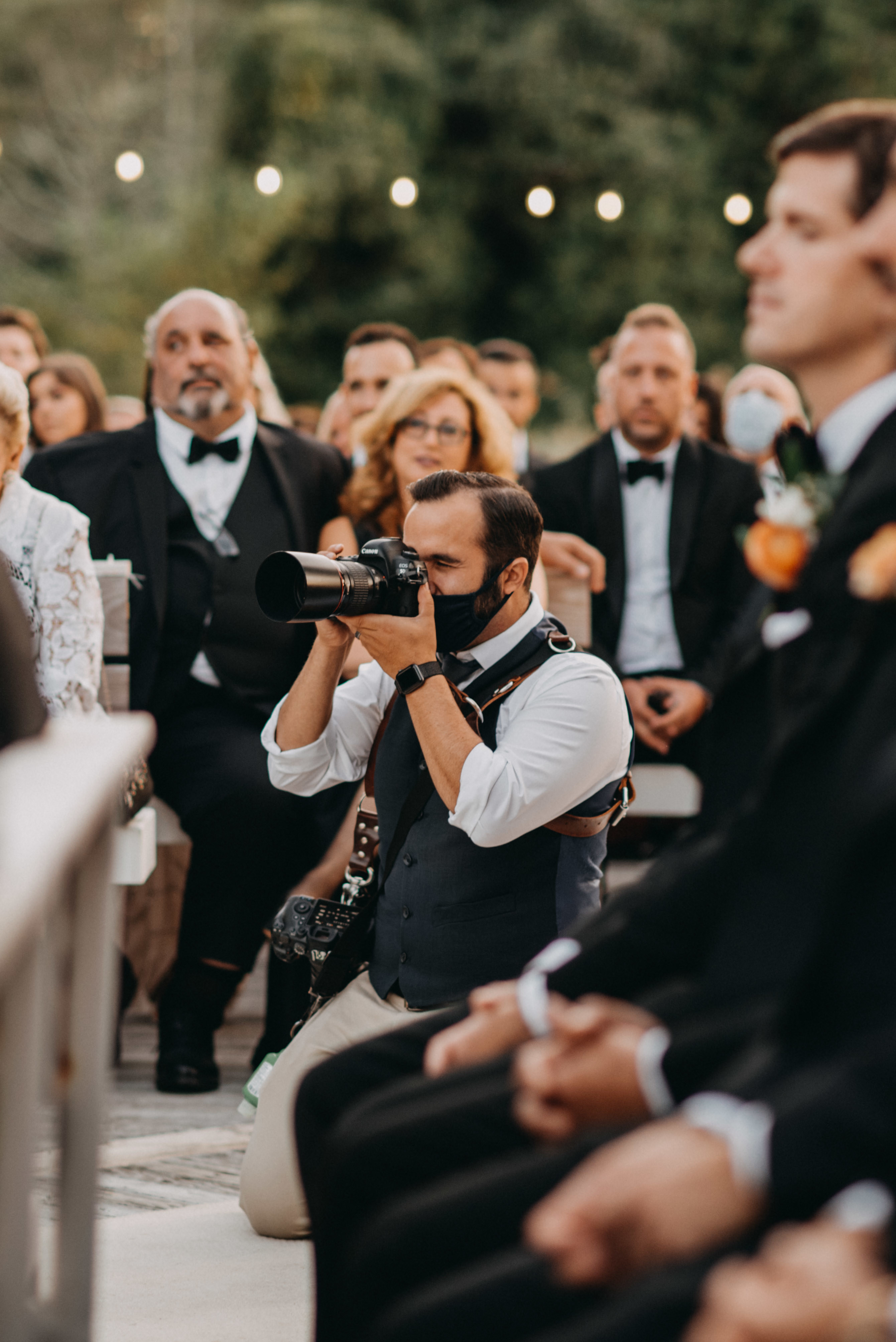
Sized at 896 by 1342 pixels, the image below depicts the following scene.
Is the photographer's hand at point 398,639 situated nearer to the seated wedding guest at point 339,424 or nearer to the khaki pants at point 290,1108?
the khaki pants at point 290,1108

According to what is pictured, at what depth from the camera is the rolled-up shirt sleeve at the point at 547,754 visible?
2.37 metres

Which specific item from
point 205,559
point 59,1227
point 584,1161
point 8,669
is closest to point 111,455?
point 205,559

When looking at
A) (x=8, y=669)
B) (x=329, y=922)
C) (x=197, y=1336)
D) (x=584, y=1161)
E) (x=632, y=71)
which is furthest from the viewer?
(x=632, y=71)

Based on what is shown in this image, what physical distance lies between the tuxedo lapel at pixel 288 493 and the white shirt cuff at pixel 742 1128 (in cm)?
297

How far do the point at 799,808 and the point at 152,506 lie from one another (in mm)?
2904

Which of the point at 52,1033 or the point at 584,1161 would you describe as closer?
the point at 584,1161

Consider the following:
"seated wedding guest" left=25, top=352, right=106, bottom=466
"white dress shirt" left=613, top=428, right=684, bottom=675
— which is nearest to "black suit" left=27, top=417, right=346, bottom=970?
"white dress shirt" left=613, top=428, right=684, bottom=675

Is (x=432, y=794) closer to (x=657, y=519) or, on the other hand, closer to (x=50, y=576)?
(x=50, y=576)

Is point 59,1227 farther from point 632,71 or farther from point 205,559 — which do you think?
point 632,71

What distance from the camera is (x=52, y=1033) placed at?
5.86 ft

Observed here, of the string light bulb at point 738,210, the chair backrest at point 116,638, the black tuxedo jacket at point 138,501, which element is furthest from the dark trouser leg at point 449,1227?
the string light bulb at point 738,210

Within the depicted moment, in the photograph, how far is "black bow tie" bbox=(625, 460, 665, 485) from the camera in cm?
476

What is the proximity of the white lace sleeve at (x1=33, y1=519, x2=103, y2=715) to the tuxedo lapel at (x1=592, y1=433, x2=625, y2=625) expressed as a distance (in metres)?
1.75

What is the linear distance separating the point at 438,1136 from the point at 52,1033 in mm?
534
